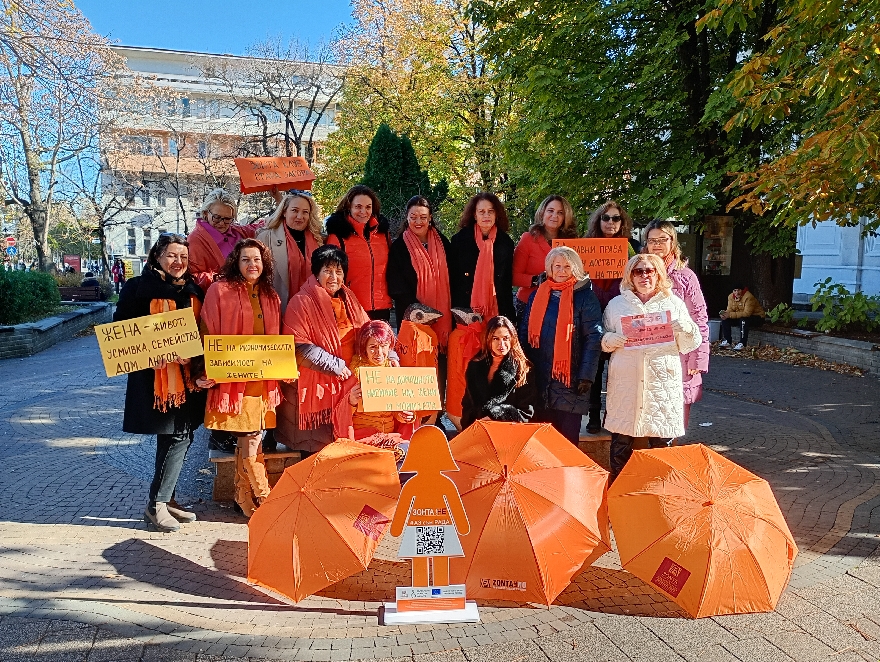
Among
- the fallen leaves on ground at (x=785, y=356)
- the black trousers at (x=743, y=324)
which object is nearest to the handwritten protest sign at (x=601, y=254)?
the fallen leaves on ground at (x=785, y=356)

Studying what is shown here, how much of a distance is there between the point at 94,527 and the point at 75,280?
93.1 ft

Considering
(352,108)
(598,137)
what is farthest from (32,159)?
(598,137)

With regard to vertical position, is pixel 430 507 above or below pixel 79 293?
below

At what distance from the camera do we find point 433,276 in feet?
17.9

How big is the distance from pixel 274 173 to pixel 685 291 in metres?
3.76

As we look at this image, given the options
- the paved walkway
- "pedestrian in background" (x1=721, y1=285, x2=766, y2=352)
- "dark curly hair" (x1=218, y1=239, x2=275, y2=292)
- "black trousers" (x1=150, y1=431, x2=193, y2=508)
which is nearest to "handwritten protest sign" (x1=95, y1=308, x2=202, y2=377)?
"dark curly hair" (x1=218, y1=239, x2=275, y2=292)

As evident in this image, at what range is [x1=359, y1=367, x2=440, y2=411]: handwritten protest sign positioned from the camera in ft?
12.5

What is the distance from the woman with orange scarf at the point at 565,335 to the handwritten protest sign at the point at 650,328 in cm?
28

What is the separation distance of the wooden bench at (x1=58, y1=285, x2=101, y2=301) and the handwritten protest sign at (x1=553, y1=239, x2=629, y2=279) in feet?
85.3

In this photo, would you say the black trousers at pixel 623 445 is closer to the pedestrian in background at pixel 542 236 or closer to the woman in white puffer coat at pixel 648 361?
the woman in white puffer coat at pixel 648 361

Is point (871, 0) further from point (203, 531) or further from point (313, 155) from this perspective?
point (313, 155)

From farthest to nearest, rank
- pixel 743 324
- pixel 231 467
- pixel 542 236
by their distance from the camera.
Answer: pixel 743 324 → pixel 542 236 → pixel 231 467

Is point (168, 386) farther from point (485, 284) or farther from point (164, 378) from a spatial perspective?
point (485, 284)

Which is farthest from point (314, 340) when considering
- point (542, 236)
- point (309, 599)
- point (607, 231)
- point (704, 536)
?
point (704, 536)
